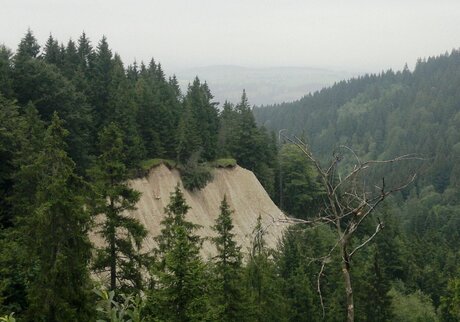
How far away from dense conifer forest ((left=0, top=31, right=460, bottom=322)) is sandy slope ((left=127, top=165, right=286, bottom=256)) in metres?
1.34

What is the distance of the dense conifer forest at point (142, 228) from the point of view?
18062 millimetres

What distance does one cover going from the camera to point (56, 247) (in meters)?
18.5

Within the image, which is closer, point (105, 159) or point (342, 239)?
point (342, 239)

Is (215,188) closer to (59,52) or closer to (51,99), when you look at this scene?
(51,99)

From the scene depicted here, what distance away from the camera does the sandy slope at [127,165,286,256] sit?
150 feet

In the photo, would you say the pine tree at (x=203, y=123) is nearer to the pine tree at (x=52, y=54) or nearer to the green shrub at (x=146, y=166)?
the green shrub at (x=146, y=166)

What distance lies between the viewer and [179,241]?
58.5 ft

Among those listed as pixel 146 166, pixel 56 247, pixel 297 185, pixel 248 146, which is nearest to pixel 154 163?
pixel 146 166

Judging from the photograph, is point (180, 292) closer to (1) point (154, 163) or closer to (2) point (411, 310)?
(1) point (154, 163)

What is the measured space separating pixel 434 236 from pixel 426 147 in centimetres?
11363

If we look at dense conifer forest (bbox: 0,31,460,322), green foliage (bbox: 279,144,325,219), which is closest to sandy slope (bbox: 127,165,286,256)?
dense conifer forest (bbox: 0,31,460,322)

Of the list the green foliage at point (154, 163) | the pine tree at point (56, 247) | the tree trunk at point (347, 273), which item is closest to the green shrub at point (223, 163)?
the green foliage at point (154, 163)

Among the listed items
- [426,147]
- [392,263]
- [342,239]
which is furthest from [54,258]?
[426,147]

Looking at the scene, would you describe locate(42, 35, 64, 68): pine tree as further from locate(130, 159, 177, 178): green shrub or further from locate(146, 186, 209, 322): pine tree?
locate(146, 186, 209, 322): pine tree
